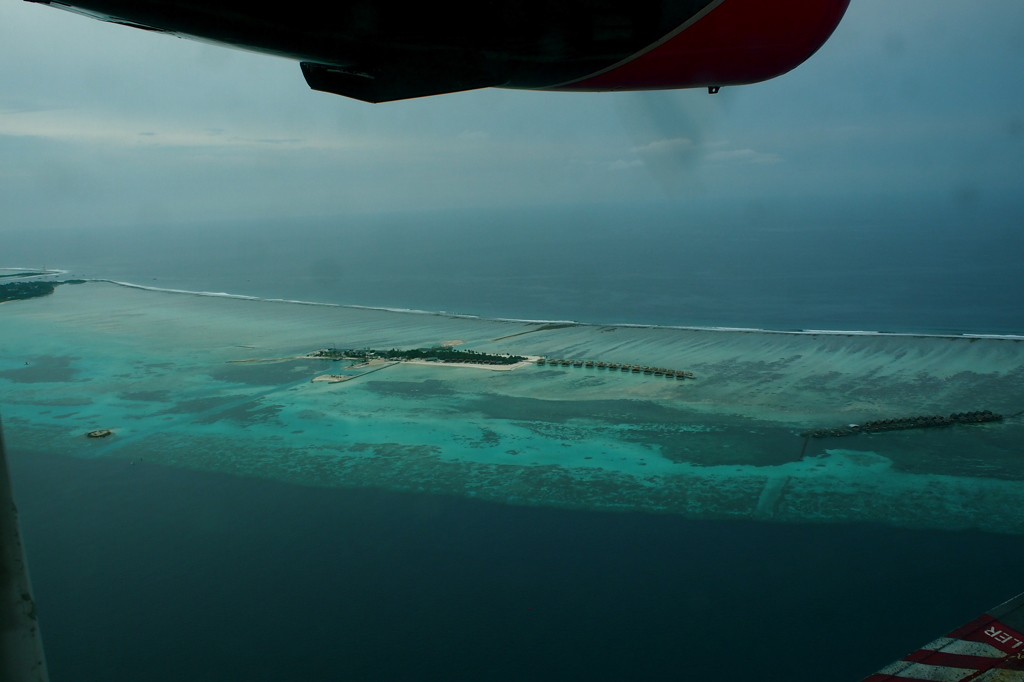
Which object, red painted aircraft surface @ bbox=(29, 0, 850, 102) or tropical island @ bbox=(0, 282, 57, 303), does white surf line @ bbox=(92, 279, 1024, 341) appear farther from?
red painted aircraft surface @ bbox=(29, 0, 850, 102)

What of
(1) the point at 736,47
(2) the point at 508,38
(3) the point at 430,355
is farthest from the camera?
(3) the point at 430,355

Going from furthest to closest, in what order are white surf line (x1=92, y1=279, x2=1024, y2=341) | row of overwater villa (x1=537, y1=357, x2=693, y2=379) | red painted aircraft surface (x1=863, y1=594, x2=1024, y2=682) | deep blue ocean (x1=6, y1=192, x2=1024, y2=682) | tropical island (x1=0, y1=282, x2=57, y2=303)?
tropical island (x1=0, y1=282, x2=57, y2=303) < white surf line (x1=92, y1=279, x2=1024, y2=341) < row of overwater villa (x1=537, y1=357, x2=693, y2=379) < deep blue ocean (x1=6, y1=192, x2=1024, y2=682) < red painted aircraft surface (x1=863, y1=594, x2=1024, y2=682)

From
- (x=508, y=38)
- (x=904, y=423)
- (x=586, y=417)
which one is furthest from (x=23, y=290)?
(x=508, y=38)

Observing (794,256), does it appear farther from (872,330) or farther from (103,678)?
(103,678)

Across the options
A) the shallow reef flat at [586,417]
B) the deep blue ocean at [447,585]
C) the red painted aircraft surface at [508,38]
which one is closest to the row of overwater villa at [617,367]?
the shallow reef flat at [586,417]

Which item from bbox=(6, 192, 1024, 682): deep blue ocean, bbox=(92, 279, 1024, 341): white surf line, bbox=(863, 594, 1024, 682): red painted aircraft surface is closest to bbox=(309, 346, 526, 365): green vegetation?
bbox=(92, 279, 1024, 341): white surf line

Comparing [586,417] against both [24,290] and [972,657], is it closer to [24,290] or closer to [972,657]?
[972,657]
